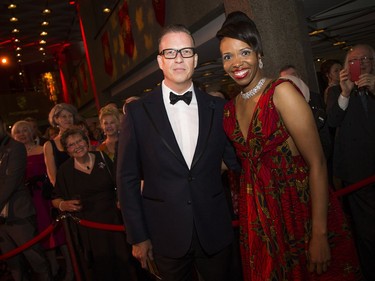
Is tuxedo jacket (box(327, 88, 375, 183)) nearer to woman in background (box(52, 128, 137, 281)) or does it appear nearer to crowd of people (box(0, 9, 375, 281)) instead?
crowd of people (box(0, 9, 375, 281))

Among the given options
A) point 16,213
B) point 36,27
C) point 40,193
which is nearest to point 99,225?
point 16,213

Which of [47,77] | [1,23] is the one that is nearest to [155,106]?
[1,23]

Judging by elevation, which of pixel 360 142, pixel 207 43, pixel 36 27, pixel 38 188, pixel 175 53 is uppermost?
pixel 36 27

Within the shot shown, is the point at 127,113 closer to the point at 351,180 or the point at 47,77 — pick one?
Answer: the point at 351,180

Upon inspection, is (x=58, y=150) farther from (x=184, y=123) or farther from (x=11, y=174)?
(x=184, y=123)

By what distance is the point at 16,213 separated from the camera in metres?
3.66

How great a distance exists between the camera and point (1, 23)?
1554cm

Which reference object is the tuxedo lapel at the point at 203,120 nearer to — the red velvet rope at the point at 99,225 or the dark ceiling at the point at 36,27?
the red velvet rope at the point at 99,225

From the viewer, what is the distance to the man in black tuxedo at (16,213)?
11.6 feet

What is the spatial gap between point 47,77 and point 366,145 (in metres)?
21.4

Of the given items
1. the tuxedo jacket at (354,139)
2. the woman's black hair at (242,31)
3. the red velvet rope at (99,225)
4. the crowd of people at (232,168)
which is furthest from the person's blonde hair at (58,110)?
the woman's black hair at (242,31)

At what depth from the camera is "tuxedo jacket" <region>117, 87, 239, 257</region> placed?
1881mm

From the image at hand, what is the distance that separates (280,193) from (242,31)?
0.84 metres

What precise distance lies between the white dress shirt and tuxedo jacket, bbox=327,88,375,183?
5.70ft
